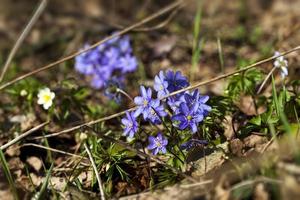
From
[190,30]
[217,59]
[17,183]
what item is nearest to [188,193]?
[17,183]

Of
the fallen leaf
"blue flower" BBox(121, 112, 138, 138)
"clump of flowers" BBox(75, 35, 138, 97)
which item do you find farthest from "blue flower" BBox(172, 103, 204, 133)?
"clump of flowers" BBox(75, 35, 138, 97)

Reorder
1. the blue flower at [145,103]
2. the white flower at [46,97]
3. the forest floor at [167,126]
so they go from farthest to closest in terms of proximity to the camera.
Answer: the white flower at [46,97] < the blue flower at [145,103] < the forest floor at [167,126]

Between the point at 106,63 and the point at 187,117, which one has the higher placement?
the point at 106,63

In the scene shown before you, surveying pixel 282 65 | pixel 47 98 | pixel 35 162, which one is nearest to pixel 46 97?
pixel 47 98

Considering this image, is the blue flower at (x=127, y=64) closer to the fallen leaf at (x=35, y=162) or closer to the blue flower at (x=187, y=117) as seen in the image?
the fallen leaf at (x=35, y=162)

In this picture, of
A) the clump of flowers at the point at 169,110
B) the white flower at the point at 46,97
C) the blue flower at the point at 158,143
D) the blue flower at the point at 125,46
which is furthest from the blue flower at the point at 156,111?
the blue flower at the point at 125,46

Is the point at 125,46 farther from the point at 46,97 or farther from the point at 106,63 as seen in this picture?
the point at 46,97

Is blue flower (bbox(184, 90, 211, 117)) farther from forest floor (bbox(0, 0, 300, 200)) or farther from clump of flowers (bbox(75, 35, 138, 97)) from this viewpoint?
clump of flowers (bbox(75, 35, 138, 97))
